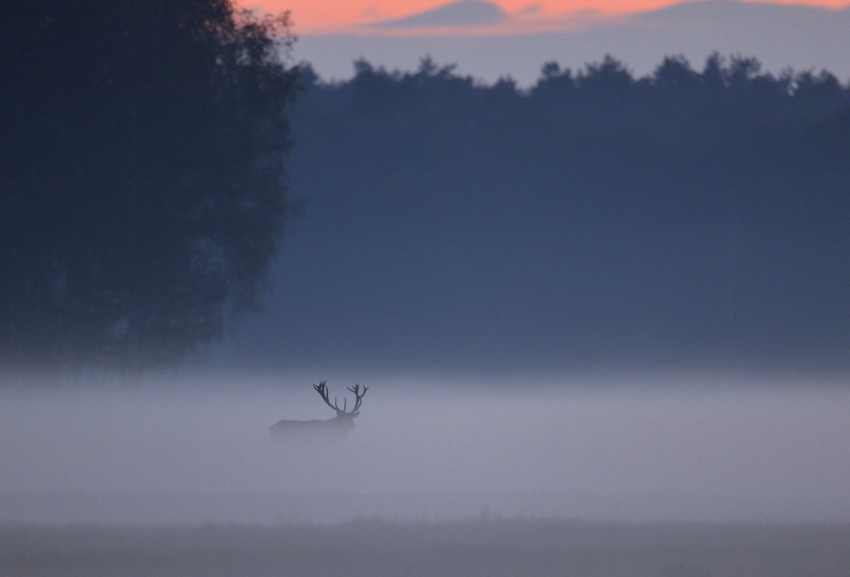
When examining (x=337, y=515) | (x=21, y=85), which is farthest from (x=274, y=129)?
(x=337, y=515)

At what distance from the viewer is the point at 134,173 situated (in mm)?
17016

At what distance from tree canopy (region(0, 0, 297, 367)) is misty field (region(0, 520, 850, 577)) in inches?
339

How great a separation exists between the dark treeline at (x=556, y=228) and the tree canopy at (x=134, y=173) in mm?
23879

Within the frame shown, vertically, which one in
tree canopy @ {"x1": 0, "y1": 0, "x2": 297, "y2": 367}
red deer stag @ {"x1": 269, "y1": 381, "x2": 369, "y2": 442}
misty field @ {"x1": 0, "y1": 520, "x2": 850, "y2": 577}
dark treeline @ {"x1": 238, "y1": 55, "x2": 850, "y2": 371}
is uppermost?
dark treeline @ {"x1": 238, "y1": 55, "x2": 850, "y2": 371}

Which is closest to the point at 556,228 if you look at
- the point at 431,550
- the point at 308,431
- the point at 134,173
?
the point at 134,173

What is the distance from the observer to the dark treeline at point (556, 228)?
43.1 meters

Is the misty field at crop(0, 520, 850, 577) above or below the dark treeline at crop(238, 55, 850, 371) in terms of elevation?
below

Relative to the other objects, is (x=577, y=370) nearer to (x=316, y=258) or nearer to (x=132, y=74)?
(x=316, y=258)

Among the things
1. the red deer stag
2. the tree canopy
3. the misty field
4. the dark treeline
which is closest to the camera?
the misty field

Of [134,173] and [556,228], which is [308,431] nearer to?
[134,173]

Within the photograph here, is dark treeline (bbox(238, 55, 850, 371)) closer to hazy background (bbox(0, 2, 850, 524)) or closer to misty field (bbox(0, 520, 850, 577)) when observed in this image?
hazy background (bbox(0, 2, 850, 524))

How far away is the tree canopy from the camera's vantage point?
649 inches

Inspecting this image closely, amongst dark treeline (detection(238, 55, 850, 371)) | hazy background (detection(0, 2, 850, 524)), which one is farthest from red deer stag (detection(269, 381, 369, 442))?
dark treeline (detection(238, 55, 850, 371))

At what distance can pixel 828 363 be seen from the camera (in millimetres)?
39594
